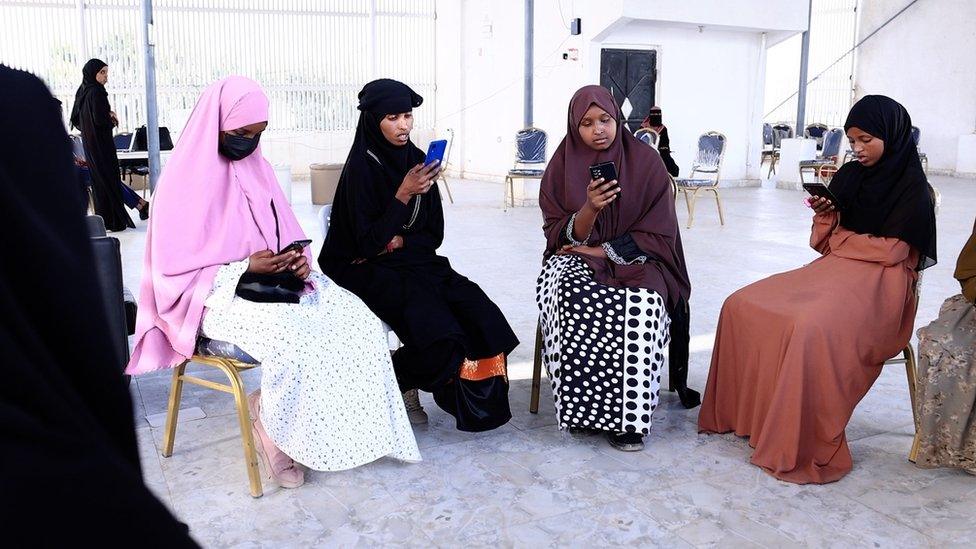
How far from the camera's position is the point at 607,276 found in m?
2.85

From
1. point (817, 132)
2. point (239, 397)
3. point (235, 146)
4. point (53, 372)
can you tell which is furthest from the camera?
point (817, 132)

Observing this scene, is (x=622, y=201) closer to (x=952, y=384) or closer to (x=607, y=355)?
(x=607, y=355)

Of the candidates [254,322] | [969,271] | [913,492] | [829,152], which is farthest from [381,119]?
[829,152]

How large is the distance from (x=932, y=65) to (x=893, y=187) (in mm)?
12058

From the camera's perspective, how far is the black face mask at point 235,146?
254 centimetres

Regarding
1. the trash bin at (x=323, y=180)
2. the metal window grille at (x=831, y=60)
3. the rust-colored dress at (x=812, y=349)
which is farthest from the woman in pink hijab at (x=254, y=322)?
the metal window grille at (x=831, y=60)

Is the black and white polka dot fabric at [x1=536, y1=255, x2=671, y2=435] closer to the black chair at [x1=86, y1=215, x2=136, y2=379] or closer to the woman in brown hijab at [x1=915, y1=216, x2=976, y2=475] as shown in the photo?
the woman in brown hijab at [x1=915, y1=216, x2=976, y2=475]

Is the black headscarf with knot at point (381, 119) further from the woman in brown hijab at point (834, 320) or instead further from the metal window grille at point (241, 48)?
the metal window grille at point (241, 48)

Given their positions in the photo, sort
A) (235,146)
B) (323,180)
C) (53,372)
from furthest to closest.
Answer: (323,180), (235,146), (53,372)

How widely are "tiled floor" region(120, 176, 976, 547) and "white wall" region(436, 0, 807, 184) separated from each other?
707 centimetres

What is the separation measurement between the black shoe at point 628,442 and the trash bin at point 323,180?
6.76m

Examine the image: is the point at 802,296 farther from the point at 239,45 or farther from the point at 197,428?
the point at 239,45

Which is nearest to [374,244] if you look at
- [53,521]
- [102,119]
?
[53,521]

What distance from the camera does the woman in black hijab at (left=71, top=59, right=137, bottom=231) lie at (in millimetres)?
6926
